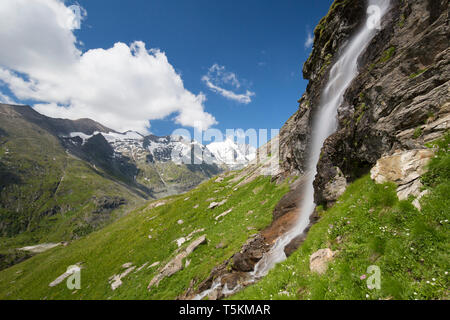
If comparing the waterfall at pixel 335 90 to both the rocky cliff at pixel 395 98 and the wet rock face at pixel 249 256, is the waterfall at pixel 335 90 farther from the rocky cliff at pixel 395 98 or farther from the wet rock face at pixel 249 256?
→ the wet rock face at pixel 249 256

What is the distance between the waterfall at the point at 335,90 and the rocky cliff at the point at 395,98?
7.74 feet

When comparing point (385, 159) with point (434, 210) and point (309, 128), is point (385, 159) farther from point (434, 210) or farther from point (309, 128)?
point (309, 128)

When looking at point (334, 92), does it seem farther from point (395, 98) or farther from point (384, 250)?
point (384, 250)

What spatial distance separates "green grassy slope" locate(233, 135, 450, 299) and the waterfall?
813 centimetres

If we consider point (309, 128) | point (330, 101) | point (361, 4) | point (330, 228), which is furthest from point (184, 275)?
point (361, 4)

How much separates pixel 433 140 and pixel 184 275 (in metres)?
22.6

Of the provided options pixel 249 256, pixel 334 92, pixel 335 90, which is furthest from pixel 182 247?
pixel 335 90

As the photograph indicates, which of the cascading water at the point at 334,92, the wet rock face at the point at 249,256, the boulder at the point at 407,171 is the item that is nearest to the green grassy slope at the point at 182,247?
the wet rock face at the point at 249,256

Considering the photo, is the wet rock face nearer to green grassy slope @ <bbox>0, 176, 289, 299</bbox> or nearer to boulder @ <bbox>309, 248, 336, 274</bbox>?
green grassy slope @ <bbox>0, 176, 289, 299</bbox>

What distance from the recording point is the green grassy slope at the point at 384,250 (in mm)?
6418

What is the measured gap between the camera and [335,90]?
25062mm

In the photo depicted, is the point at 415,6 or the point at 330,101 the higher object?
the point at 415,6

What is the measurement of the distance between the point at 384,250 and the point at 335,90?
22.6 meters
